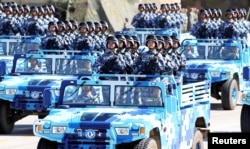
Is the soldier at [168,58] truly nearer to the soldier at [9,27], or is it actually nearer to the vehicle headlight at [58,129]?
the vehicle headlight at [58,129]

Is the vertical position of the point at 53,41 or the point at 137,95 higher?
the point at 53,41

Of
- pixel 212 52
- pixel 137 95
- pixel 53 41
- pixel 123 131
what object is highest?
pixel 53 41

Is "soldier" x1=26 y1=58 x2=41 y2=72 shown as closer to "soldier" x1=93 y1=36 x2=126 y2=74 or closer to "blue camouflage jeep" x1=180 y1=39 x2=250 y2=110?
"soldier" x1=93 y1=36 x2=126 y2=74

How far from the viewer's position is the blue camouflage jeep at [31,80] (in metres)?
21.7

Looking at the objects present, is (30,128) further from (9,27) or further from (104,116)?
(9,27)

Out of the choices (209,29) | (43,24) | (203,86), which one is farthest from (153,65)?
(43,24)

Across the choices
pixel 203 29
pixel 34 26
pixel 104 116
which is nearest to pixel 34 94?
pixel 104 116

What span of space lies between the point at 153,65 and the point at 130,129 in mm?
3592

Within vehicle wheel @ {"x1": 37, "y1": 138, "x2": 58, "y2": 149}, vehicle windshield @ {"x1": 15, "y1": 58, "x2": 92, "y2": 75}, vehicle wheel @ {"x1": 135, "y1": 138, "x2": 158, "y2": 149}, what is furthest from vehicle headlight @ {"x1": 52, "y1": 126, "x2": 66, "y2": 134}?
vehicle windshield @ {"x1": 15, "y1": 58, "x2": 92, "y2": 75}

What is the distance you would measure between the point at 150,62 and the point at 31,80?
4.16 m

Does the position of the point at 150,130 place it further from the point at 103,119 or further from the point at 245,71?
the point at 245,71

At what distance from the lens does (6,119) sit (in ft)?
71.1

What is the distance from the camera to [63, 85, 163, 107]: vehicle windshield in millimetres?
16672

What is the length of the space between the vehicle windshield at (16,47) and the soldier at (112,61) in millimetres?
8374
